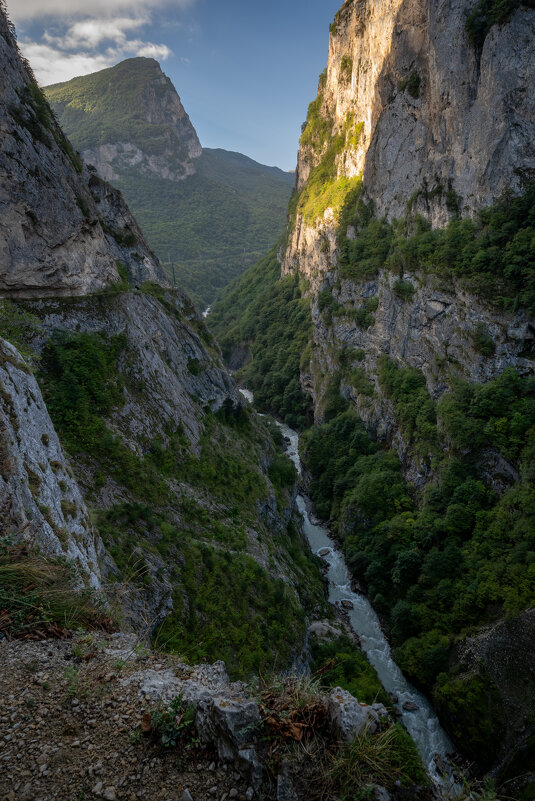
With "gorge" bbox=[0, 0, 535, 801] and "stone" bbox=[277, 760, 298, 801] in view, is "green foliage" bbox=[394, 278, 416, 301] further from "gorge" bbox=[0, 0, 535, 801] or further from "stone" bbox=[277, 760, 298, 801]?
"stone" bbox=[277, 760, 298, 801]

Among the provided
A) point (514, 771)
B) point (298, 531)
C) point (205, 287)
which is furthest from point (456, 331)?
point (205, 287)

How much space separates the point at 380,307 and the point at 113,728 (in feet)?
169

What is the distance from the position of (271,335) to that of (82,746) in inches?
3198

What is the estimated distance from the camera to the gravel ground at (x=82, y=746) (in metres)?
4.16

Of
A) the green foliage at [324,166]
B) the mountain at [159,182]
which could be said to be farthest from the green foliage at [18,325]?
the mountain at [159,182]

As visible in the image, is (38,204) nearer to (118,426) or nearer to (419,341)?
(118,426)

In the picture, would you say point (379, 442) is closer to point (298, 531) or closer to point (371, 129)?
point (298, 531)

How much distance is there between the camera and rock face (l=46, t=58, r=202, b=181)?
573ft

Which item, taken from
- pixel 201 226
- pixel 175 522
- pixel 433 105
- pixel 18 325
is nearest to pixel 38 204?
pixel 18 325

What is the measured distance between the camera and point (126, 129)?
7205 inches

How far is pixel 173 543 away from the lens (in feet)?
61.2

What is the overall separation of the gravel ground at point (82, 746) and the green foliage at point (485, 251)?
36006mm

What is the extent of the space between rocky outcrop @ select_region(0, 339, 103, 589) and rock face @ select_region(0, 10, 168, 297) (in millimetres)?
10106

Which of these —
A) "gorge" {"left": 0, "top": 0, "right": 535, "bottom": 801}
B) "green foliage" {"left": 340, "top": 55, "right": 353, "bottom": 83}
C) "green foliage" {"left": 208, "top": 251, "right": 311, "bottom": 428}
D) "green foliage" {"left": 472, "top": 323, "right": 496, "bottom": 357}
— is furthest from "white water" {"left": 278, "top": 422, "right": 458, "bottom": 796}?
"green foliage" {"left": 340, "top": 55, "right": 353, "bottom": 83}
